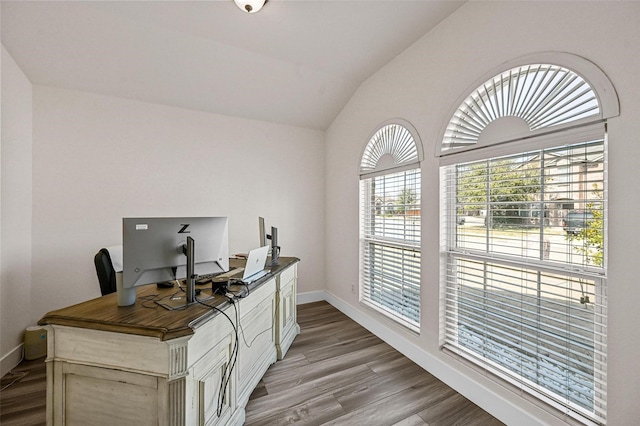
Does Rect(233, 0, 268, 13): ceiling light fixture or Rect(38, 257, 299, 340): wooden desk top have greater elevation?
Rect(233, 0, 268, 13): ceiling light fixture

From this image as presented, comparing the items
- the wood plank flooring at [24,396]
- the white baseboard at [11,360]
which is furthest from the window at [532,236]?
the white baseboard at [11,360]

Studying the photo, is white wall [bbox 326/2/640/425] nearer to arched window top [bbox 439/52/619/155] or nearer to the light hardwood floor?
arched window top [bbox 439/52/619/155]

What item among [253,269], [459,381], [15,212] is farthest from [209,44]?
[459,381]

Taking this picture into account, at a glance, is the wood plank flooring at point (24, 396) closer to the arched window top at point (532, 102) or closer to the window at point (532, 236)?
the window at point (532, 236)

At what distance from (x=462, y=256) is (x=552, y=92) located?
50.3 inches

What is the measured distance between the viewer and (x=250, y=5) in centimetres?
212

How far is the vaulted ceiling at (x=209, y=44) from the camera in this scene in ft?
7.21

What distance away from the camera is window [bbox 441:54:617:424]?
1460 mm

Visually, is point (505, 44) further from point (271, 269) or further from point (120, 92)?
point (120, 92)

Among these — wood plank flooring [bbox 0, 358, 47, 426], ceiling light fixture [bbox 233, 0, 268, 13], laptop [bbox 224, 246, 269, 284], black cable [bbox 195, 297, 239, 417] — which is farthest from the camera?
ceiling light fixture [bbox 233, 0, 268, 13]

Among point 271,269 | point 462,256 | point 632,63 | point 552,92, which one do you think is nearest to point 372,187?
point 462,256

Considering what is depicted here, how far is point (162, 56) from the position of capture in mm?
2686

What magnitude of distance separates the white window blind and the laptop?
5.42 ft

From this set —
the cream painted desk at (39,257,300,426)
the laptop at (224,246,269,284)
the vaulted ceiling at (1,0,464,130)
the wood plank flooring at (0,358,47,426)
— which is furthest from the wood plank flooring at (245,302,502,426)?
the vaulted ceiling at (1,0,464,130)
